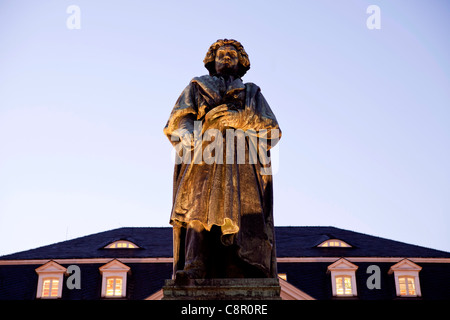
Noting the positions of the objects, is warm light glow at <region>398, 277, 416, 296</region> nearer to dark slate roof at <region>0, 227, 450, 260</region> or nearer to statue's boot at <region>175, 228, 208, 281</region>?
dark slate roof at <region>0, 227, 450, 260</region>

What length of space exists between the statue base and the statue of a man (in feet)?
0.57

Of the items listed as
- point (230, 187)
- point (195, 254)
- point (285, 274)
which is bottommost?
point (195, 254)

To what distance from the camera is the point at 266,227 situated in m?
6.22

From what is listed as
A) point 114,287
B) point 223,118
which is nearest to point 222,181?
point 223,118

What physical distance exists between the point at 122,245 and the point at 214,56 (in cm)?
2271

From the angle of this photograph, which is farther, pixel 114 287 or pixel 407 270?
pixel 407 270

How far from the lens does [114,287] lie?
25984 millimetres

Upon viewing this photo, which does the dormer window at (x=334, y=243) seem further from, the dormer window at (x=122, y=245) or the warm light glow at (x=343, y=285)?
the dormer window at (x=122, y=245)

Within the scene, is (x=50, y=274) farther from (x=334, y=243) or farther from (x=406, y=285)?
(x=406, y=285)
